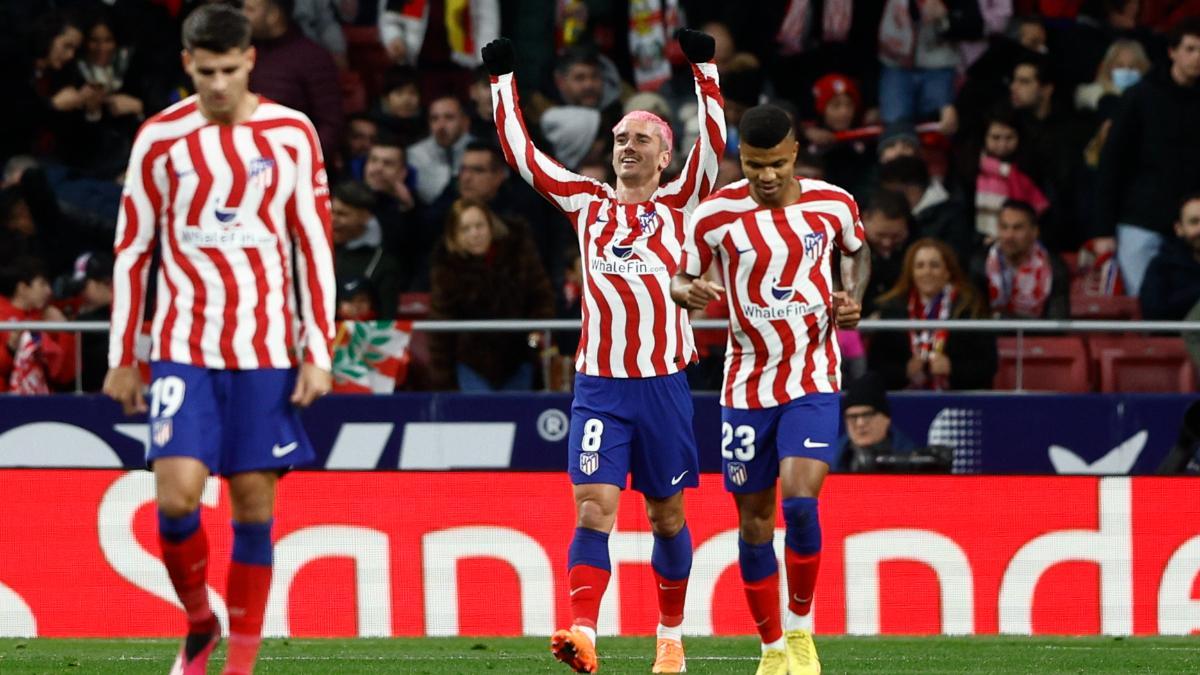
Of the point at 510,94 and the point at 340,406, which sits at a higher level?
the point at 510,94

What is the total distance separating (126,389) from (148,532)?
4.32 meters

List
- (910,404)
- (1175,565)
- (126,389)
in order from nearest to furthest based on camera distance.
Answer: (126,389), (1175,565), (910,404)

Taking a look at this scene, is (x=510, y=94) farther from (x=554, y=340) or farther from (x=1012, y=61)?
(x=1012, y=61)

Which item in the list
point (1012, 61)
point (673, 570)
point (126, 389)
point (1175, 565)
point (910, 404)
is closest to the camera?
point (126, 389)

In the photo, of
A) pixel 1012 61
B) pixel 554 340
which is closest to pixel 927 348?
pixel 554 340

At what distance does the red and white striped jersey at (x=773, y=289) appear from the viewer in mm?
8109

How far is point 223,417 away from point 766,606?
8.35ft

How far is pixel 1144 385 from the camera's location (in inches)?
512

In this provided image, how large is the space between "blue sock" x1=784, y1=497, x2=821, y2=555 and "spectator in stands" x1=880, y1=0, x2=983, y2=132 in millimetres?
7415

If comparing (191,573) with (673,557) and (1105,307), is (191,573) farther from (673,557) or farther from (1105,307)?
(1105,307)

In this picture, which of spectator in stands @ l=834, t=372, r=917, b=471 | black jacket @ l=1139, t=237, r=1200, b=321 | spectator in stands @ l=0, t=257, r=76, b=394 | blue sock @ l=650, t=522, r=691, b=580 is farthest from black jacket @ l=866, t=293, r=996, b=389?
spectator in stands @ l=0, t=257, r=76, b=394

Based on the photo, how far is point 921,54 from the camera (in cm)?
1538

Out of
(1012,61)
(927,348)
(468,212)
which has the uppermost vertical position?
(1012,61)

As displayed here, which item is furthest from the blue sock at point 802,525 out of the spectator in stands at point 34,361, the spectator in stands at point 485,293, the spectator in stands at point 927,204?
the spectator in stands at point 927,204
